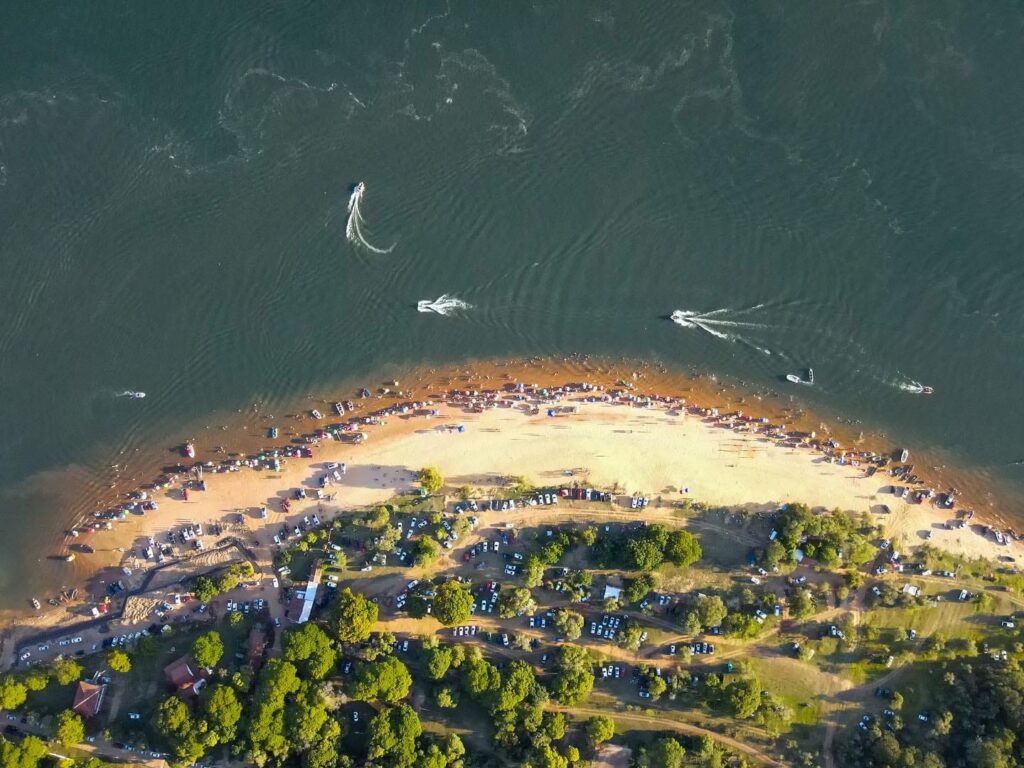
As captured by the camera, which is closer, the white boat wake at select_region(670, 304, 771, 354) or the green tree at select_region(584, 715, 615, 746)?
the green tree at select_region(584, 715, 615, 746)

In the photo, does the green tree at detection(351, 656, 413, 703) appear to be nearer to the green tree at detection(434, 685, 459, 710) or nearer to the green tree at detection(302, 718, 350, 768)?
the green tree at detection(434, 685, 459, 710)

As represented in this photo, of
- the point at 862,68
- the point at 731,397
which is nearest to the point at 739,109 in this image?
the point at 862,68

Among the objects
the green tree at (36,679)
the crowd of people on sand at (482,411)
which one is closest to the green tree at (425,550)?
the crowd of people on sand at (482,411)

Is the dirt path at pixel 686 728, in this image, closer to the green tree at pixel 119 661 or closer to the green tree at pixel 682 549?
the green tree at pixel 682 549

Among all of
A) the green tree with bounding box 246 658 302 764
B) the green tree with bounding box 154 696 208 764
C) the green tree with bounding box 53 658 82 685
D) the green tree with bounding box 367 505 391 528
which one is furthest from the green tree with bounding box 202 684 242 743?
the green tree with bounding box 367 505 391 528

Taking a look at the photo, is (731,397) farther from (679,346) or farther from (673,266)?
(673,266)

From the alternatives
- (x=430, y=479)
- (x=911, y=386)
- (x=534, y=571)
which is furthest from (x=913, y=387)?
(x=430, y=479)
